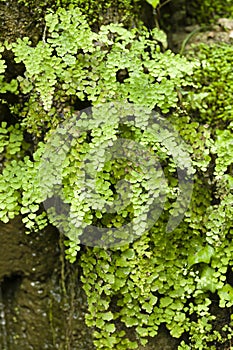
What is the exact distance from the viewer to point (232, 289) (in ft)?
8.93

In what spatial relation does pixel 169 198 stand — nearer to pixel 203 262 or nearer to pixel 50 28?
pixel 203 262

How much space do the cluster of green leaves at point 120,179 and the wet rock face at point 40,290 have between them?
0.46m

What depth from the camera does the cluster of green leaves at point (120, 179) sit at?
266 cm

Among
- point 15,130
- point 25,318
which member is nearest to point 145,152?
point 15,130

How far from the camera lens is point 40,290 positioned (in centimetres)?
341

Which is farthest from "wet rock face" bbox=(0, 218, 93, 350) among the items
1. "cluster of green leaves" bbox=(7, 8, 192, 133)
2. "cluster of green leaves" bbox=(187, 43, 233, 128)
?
"cluster of green leaves" bbox=(187, 43, 233, 128)

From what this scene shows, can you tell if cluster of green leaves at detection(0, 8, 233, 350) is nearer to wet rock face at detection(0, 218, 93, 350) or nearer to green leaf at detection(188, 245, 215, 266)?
green leaf at detection(188, 245, 215, 266)

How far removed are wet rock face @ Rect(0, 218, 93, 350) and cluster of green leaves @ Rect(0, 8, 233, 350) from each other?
46cm

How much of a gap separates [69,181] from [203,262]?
2.67 feet

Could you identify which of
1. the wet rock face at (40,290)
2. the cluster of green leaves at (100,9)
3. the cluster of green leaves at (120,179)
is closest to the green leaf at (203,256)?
the cluster of green leaves at (120,179)

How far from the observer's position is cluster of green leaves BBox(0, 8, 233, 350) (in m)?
2.66

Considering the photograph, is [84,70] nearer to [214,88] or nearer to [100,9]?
[100,9]

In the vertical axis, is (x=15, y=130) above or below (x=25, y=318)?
above

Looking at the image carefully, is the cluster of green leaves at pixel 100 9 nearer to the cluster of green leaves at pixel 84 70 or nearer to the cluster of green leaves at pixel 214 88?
the cluster of green leaves at pixel 84 70
